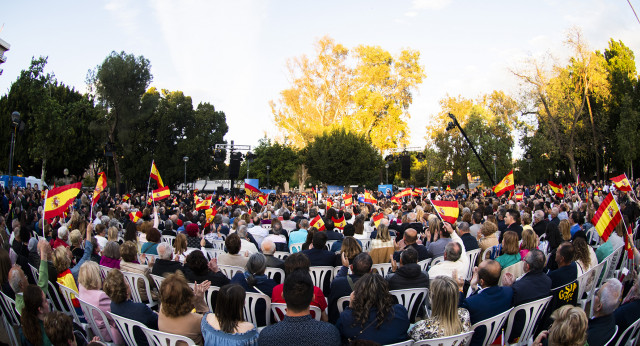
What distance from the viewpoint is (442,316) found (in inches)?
137

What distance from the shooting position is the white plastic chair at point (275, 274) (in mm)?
5781

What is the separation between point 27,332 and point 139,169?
4081 cm

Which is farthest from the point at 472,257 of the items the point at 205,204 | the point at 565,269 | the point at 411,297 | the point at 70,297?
the point at 205,204

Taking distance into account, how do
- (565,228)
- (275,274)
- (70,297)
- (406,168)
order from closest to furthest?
(70,297), (275,274), (565,228), (406,168)

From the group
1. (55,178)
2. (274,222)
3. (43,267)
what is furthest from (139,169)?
(43,267)

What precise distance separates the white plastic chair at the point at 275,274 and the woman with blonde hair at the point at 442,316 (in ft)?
8.40

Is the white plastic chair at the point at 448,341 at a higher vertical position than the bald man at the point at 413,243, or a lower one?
lower

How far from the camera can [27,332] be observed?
3643 millimetres

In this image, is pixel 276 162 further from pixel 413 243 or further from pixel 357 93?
pixel 413 243

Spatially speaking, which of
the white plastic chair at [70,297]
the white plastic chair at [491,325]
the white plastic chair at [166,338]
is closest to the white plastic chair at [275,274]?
the white plastic chair at [70,297]

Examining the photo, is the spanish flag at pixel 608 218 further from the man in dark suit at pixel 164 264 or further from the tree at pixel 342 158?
the tree at pixel 342 158

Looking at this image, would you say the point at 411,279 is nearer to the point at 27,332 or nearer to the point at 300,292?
the point at 300,292

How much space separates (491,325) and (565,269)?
1.67m

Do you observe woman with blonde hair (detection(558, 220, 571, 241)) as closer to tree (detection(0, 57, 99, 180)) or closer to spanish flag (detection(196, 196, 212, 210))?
spanish flag (detection(196, 196, 212, 210))
